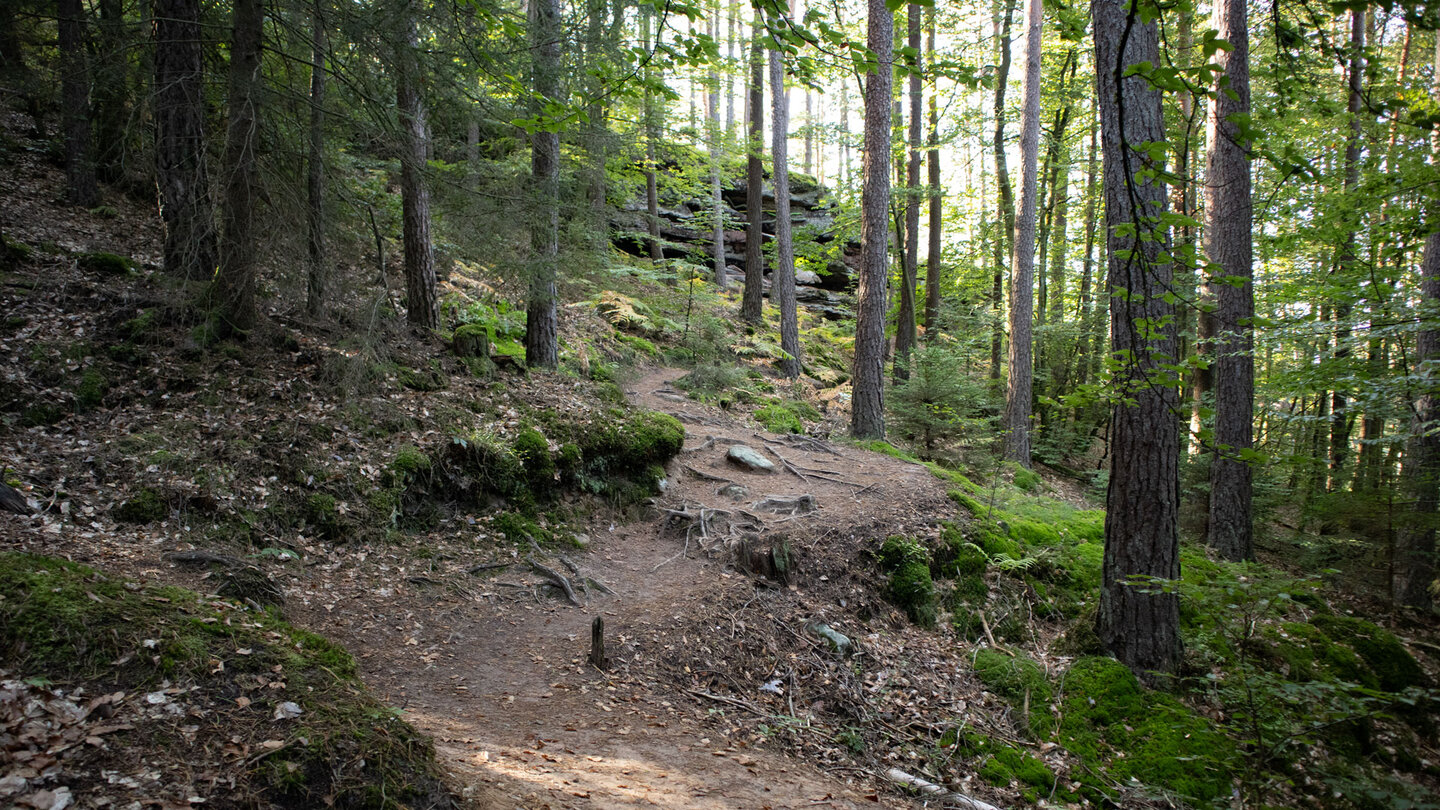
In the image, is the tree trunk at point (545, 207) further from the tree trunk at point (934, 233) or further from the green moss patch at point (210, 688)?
the tree trunk at point (934, 233)

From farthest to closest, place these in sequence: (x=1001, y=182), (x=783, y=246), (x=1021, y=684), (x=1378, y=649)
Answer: (x=1001, y=182), (x=783, y=246), (x=1378, y=649), (x=1021, y=684)

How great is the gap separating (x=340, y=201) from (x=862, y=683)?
674 centimetres

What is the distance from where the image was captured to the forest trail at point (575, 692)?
12.0 feet

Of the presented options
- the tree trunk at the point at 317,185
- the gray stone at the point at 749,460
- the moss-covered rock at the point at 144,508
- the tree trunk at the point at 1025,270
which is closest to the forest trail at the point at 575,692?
the moss-covered rock at the point at 144,508

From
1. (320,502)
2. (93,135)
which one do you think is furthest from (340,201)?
(93,135)

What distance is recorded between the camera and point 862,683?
5570 mm

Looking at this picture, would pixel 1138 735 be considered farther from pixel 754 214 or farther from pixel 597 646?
pixel 754 214

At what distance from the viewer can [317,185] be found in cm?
632

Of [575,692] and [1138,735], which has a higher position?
[575,692]

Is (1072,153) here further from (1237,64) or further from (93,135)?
(93,135)

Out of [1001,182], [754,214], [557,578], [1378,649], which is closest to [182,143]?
[557,578]

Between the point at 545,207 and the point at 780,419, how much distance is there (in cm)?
583

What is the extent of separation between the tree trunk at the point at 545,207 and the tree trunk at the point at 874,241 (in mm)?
4936

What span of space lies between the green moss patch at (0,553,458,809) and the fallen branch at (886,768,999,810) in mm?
3091
